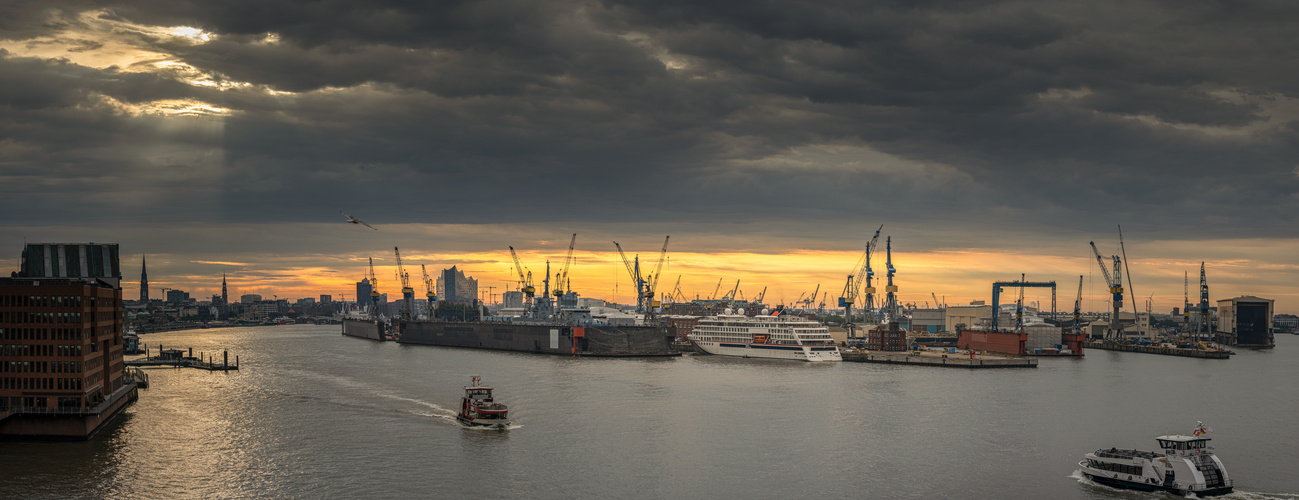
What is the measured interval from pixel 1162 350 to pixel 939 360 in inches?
2054

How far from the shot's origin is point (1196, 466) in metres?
37.7

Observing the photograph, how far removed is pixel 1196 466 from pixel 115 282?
6215 centimetres

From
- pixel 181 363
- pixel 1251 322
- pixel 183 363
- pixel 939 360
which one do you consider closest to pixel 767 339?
pixel 939 360

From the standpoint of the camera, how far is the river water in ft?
126

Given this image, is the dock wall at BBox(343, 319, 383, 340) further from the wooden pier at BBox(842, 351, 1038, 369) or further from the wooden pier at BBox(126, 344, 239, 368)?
the wooden pier at BBox(842, 351, 1038, 369)

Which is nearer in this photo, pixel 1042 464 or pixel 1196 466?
pixel 1196 466

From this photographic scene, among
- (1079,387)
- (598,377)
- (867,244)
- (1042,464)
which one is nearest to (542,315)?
(867,244)

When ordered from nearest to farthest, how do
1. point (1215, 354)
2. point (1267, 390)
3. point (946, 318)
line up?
point (1267, 390) < point (1215, 354) < point (946, 318)

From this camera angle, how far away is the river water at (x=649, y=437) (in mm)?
38375

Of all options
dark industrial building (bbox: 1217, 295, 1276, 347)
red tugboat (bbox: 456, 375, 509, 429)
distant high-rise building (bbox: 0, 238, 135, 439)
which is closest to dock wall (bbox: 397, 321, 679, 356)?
red tugboat (bbox: 456, 375, 509, 429)

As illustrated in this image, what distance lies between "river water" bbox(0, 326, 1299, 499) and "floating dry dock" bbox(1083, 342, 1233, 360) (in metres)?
45.2

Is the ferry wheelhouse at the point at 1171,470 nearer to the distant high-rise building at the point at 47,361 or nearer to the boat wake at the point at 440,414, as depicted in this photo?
the boat wake at the point at 440,414

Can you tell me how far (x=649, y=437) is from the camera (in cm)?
4906

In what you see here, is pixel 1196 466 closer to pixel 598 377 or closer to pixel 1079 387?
pixel 1079 387
